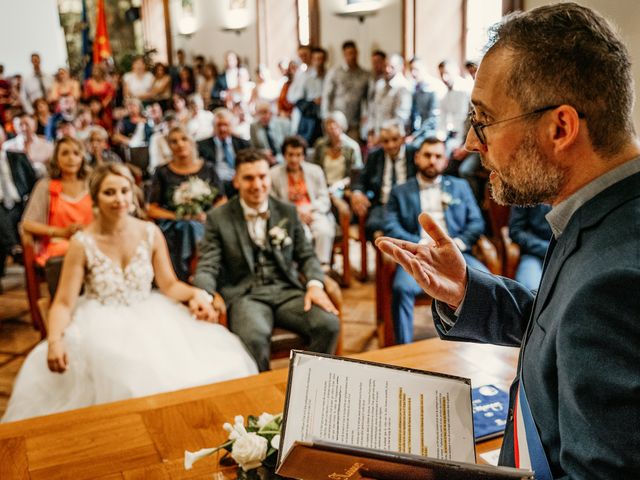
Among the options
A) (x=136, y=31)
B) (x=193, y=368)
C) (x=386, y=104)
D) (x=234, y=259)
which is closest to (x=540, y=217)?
Answer: (x=234, y=259)

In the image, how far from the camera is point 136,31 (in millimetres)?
15430

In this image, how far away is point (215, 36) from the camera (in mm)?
12844

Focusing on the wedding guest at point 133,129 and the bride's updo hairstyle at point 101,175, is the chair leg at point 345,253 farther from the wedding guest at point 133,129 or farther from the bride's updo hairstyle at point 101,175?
the wedding guest at point 133,129

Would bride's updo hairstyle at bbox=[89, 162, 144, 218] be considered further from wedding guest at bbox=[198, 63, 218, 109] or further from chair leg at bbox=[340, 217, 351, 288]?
wedding guest at bbox=[198, 63, 218, 109]

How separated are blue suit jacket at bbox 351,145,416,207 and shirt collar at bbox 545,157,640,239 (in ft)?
12.3

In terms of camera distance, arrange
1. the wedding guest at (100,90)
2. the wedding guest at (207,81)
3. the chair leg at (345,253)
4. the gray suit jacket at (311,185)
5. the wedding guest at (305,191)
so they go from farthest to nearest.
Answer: the wedding guest at (207,81) < the wedding guest at (100,90) < the gray suit jacket at (311,185) < the wedding guest at (305,191) < the chair leg at (345,253)

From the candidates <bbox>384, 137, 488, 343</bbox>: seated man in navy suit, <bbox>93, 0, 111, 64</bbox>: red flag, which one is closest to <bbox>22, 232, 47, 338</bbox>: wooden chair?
<bbox>384, 137, 488, 343</bbox>: seated man in navy suit

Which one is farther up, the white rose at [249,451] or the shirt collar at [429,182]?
the white rose at [249,451]

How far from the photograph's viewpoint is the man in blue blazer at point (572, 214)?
83 cm

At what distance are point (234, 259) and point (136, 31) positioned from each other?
1383cm

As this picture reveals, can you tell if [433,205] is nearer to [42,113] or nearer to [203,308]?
[203,308]

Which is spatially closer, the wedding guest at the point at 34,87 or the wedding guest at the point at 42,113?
the wedding guest at the point at 42,113

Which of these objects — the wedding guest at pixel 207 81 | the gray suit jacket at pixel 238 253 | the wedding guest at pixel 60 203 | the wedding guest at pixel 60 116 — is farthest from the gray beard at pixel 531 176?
the wedding guest at pixel 207 81

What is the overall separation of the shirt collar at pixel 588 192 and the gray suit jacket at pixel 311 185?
12.1 ft
